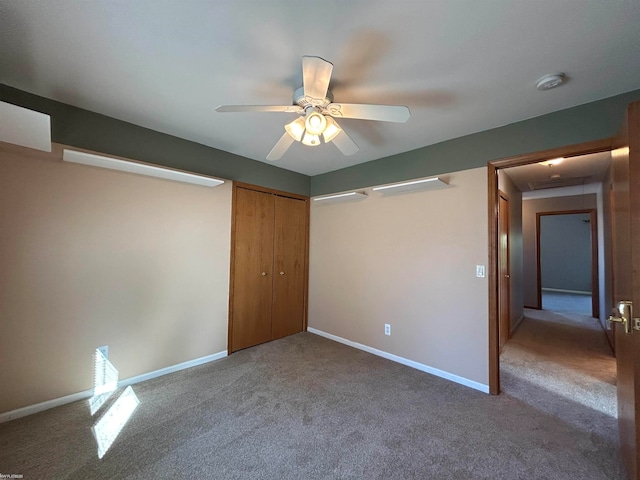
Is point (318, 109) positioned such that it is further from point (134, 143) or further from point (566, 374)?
point (566, 374)

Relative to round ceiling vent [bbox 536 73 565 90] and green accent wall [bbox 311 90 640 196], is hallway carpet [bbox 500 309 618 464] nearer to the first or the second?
green accent wall [bbox 311 90 640 196]

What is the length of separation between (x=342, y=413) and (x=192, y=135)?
2.98 metres

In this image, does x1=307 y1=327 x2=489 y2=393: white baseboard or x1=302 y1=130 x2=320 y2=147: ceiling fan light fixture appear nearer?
x1=302 y1=130 x2=320 y2=147: ceiling fan light fixture

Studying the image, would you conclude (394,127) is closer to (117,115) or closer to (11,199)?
(117,115)

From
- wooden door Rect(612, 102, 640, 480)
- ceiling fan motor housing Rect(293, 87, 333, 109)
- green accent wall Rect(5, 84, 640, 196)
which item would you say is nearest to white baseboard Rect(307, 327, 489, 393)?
wooden door Rect(612, 102, 640, 480)

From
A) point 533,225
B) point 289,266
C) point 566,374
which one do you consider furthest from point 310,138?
point 533,225

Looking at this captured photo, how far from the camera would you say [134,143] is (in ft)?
7.86

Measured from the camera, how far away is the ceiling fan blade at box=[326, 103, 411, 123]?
4.79ft

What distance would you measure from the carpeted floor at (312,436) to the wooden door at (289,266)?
1.21 meters

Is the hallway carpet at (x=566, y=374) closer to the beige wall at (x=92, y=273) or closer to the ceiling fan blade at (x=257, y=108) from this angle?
the ceiling fan blade at (x=257, y=108)

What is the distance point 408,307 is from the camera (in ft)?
9.45

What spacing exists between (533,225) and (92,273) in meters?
7.92

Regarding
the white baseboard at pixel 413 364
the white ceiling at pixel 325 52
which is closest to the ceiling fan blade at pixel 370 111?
the white ceiling at pixel 325 52

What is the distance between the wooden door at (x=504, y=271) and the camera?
3.34 meters
